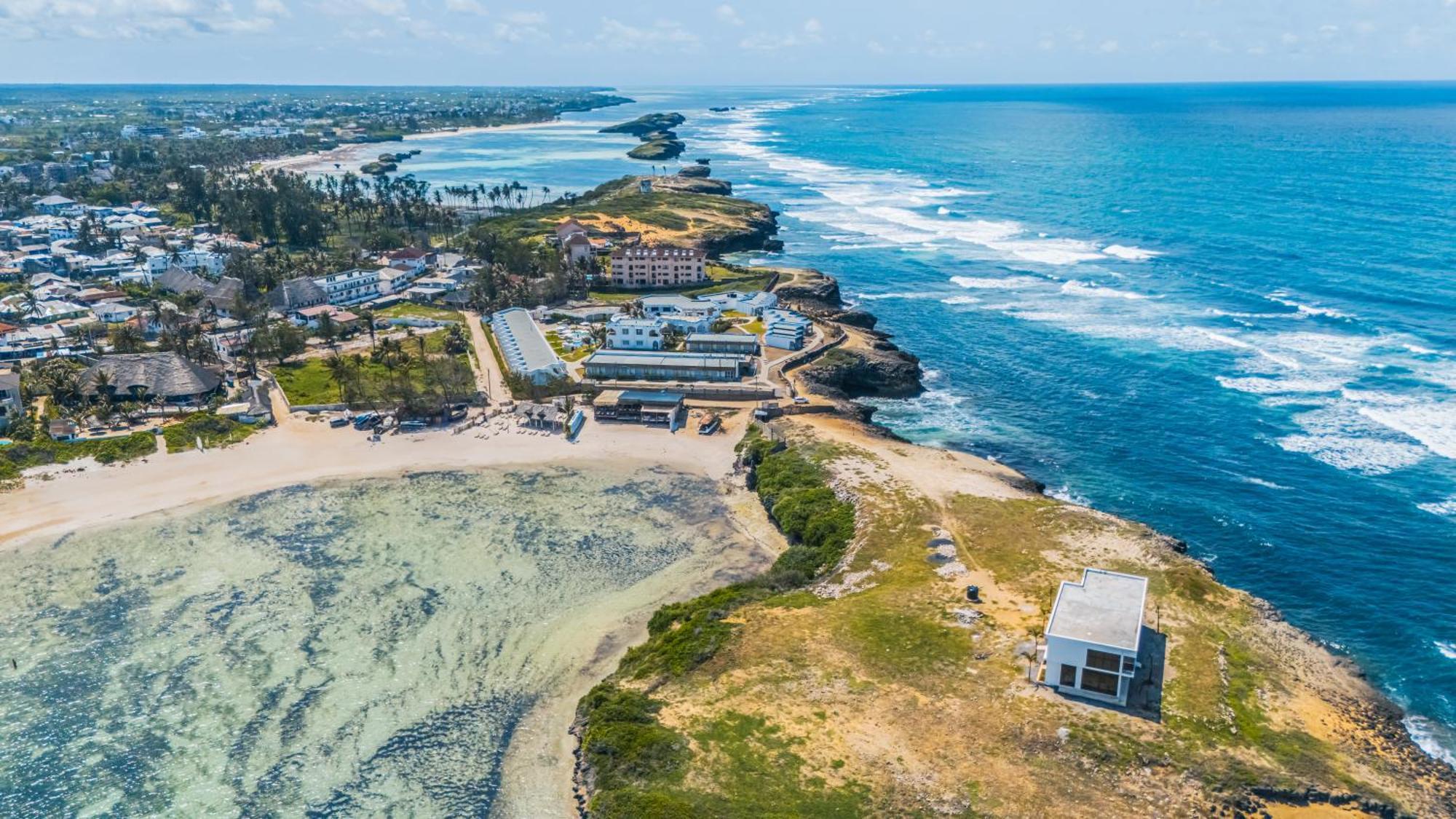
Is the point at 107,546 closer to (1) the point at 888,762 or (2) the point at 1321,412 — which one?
(1) the point at 888,762

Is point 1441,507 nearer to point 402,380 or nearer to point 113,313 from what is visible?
point 402,380

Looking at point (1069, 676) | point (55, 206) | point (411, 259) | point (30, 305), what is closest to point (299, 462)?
point (1069, 676)

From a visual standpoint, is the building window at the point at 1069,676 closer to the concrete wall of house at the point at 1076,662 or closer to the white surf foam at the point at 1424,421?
the concrete wall of house at the point at 1076,662

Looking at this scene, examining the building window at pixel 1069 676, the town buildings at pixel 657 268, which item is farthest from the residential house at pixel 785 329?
the building window at pixel 1069 676

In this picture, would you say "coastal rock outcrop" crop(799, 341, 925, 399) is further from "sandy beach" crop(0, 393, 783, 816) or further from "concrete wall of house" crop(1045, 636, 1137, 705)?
"concrete wall of house" crop(1045, 636, 1137, 705)

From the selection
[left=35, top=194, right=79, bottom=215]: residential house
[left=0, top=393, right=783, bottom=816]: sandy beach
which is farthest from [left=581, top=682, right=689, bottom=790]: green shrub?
[left=35, top=194, right=79, bottom=215]: residential house
